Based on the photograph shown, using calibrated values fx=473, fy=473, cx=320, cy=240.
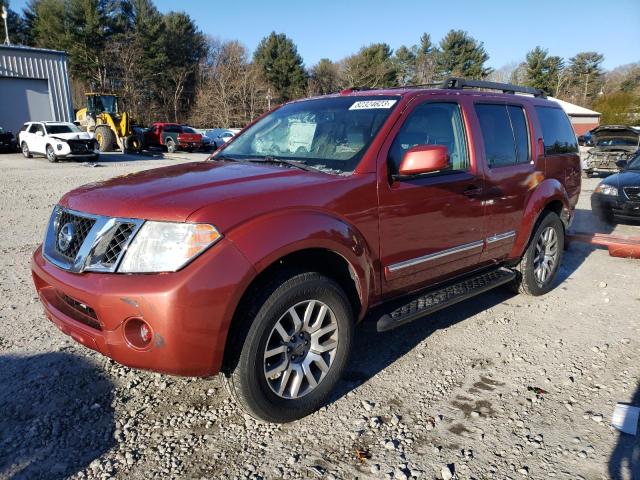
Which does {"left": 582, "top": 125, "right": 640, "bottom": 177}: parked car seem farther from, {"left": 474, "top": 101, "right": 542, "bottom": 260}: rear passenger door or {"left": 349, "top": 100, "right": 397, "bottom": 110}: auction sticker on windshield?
{"left": 349, "top": 100, "right": 397, "bottom": 110}: auction sticker on windshield

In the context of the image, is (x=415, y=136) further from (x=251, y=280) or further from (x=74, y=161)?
(x=74, y=161)

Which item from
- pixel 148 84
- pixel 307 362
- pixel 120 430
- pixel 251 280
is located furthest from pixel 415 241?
pixel 148 84

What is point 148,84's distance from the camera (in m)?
48.8

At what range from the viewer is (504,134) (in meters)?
4.27

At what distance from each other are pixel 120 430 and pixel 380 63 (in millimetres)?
58222

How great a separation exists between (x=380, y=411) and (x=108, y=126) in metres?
25.5

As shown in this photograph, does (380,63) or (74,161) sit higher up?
(380,63)

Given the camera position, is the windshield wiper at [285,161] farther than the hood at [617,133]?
No

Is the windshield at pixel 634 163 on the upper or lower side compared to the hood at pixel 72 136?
lower

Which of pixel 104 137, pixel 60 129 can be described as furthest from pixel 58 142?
pixel 104 137

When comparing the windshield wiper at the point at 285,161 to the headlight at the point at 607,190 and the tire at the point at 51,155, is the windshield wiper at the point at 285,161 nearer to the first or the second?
the headlight at the point at 607,190

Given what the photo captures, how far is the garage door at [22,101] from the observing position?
25.3m

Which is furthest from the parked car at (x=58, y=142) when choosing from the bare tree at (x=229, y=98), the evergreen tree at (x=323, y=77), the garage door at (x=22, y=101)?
the evergreen tree at (x=323, y=77)

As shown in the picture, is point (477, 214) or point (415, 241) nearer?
point (415, 241)
